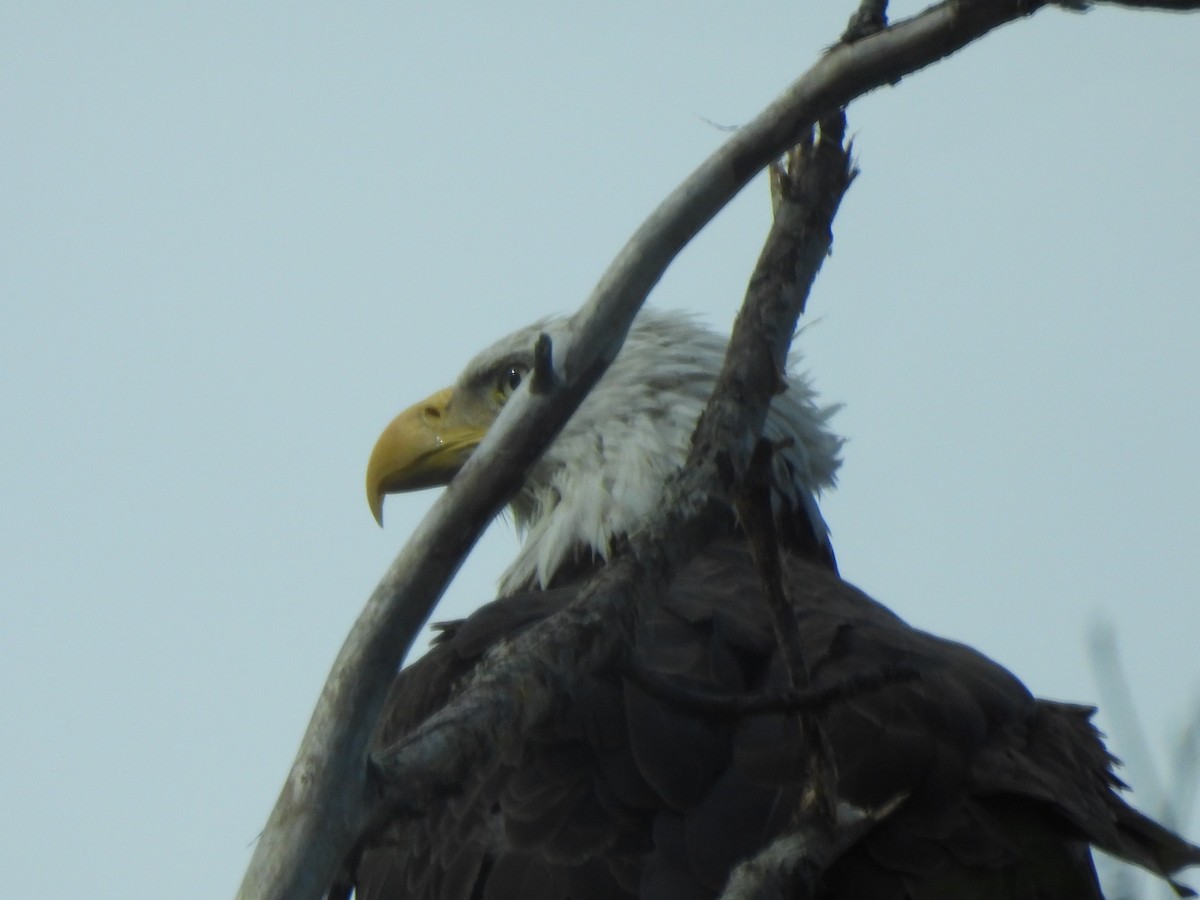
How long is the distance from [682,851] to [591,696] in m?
0.40

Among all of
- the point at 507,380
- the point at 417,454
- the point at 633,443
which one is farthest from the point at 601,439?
the point at 417,454

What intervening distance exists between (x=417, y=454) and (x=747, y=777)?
2417mm

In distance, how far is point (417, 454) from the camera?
531cm

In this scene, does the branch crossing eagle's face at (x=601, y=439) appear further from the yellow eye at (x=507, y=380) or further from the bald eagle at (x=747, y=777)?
the bald eagle at (x=747, y=777)

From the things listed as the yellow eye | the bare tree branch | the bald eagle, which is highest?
the yellow eye

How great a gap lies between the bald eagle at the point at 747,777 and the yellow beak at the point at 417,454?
1.28 meters

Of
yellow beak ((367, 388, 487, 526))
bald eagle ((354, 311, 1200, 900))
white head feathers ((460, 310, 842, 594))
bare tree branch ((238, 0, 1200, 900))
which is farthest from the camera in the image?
yellow beak ((367, 388, 487, 526))

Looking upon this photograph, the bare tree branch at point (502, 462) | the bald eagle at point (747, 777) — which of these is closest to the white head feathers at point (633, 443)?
the bald eagle at point (747, 777)

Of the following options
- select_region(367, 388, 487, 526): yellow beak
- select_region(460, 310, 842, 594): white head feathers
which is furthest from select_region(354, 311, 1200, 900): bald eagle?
select_region(367, 388, 487, 526): yellow beak

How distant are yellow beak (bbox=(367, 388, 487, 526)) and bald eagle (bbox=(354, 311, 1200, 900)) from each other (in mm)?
1277

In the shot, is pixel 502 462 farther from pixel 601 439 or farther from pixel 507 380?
pixel 507 380

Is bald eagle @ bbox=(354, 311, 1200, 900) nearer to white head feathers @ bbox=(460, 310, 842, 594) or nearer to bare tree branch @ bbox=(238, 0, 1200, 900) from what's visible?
bare tree branch @ bbox=(238, 0, 1200, 900)

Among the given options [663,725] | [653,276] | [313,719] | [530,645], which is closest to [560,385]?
[653,276]

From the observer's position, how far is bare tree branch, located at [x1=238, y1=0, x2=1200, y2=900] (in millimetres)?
2072
